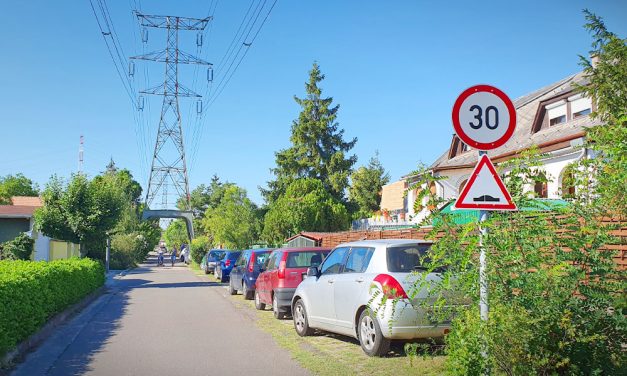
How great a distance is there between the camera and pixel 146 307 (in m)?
16.8

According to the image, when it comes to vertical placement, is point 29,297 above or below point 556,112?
below

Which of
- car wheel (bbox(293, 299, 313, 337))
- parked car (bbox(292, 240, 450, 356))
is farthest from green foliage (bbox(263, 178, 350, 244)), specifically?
parked car (bbox(292, 240, 450, 356))

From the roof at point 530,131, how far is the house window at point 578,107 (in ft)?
1.20

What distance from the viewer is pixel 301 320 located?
10766 millimetres

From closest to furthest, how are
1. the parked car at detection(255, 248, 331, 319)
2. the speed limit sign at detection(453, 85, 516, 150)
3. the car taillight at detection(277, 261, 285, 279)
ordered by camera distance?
1. the speed limit sign at detection(453, 85, 516, 150)
2. the parked car at detection(255, 248, 331, 319)
3. the car taillight at detection(277, 261, 285, 279)

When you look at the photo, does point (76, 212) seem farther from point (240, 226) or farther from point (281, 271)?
point (240, 226)

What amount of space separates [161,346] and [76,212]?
16.7m

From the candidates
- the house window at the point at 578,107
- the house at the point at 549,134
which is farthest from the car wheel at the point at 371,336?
the house window at the point at 578,107

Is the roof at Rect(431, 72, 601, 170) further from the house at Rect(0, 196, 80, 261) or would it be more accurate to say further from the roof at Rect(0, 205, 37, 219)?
the roof at Rect(0, 205, 37, 219)

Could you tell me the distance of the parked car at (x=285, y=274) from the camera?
1330 centimetres

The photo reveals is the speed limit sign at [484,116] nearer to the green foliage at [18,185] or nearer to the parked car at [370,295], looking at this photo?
the parked car at [370,295]

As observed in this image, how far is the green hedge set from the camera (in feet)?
26.4

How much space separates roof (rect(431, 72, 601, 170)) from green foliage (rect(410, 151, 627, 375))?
1257cm

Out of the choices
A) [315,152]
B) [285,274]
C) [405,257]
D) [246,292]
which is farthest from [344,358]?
[315,152]
